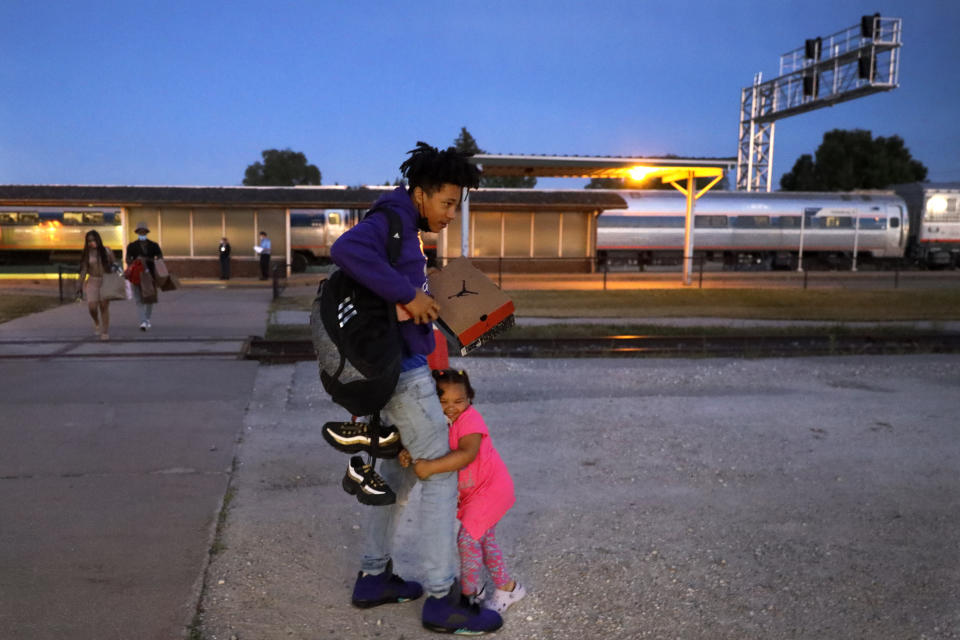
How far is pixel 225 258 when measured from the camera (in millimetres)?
24422

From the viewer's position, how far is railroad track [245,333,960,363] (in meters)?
10.5

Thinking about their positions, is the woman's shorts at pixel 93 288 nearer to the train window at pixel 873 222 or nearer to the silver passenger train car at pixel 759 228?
the silver passenger train car at pixel 759 228

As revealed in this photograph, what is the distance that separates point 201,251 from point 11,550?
78.2ft

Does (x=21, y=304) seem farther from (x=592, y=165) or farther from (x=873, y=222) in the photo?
(x=873, y=222)

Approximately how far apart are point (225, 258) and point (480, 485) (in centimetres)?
2275

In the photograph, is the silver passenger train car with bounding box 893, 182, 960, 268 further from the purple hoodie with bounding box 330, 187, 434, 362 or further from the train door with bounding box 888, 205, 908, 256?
the purple hoodie with bounding box 330, 187, 434, 362

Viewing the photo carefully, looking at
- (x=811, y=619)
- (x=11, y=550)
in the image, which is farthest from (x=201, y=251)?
(x=811, y=619)

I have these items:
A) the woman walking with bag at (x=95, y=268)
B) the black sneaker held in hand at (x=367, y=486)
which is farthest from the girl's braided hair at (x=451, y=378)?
the woman walking with bag at (x=95, y=268)

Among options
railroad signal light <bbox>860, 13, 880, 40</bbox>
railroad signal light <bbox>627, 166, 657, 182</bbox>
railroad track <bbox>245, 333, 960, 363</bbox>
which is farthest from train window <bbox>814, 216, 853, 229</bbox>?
railroad track <bbox>245, 333, 960, 363</bbox>

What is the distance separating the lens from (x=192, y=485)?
4703mm

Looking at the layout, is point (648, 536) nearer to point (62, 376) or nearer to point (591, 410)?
point (591, 410)

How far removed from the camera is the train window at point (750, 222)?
32469 millimetres

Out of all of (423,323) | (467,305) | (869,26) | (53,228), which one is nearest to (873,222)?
(869,26)

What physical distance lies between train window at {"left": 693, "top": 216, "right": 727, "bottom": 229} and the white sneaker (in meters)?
30.8
